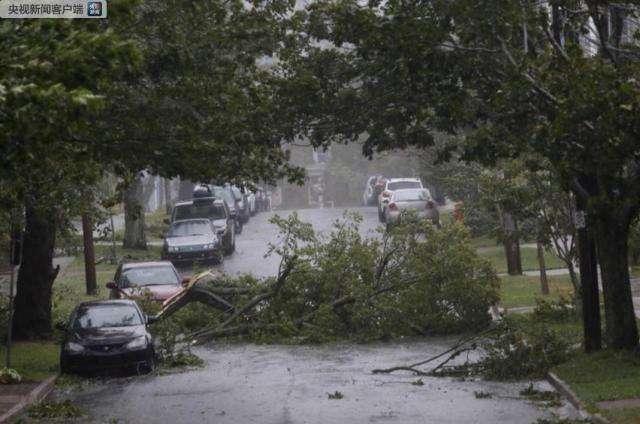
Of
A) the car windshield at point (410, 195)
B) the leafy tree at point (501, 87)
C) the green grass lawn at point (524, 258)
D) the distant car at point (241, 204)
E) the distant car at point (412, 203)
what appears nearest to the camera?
the leafy tree at point (501, 87)

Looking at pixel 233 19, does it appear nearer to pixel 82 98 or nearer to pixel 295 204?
pixel 82 98

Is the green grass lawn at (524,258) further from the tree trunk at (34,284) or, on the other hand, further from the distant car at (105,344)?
the distant car at (105,344)

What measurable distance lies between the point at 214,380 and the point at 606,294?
6.71m

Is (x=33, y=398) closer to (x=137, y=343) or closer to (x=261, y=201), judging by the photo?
(x=137, y=343)

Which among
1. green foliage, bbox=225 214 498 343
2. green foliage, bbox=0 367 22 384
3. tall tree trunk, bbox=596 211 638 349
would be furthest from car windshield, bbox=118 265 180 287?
tall tree trunk, bbox=596 211 638 349

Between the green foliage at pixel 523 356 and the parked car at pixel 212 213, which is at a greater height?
the parked car at pixel 212 213

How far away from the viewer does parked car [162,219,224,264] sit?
41.5 metres

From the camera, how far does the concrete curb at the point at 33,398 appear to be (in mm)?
17641

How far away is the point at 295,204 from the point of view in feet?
305

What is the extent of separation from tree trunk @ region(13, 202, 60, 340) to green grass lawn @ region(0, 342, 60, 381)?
544mm

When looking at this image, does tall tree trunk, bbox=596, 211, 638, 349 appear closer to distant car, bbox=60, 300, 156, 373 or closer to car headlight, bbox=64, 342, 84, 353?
distant car, bbox=60, 300, 156, 373

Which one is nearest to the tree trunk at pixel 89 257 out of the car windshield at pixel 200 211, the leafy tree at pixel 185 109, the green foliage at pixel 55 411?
the car windshield at pixel 200 211

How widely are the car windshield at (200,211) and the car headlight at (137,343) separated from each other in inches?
933

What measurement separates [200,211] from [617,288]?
28311 mm
